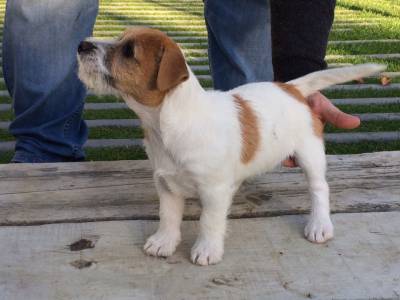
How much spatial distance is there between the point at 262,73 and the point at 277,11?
432 mm

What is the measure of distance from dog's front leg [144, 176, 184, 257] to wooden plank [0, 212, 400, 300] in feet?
0.14

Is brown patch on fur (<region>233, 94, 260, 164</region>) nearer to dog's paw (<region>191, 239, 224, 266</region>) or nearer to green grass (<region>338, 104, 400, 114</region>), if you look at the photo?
dog's paw (<region>191, 239, 224, 266</region>)

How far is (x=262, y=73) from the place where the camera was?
3225 millimetres

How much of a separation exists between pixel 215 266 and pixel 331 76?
0.90 m

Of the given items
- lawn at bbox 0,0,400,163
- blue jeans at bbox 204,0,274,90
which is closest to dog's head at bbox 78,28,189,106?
blue jeans at bbox 204,0,274,90

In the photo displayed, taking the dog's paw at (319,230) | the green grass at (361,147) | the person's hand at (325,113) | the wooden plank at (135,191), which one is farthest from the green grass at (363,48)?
the dog's paw at (319,230)

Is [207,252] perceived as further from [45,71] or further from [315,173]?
[45,71]

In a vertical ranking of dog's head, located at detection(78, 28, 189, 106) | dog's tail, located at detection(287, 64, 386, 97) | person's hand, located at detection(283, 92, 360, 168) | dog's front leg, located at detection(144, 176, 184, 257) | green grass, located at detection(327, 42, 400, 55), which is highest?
dog's head, located at detection(78, 28, 189, 106)

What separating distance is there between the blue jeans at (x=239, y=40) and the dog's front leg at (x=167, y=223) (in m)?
1.10

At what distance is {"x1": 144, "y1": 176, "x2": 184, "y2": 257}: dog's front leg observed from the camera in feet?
7.06

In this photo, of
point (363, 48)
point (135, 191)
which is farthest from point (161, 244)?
point (363, 48)

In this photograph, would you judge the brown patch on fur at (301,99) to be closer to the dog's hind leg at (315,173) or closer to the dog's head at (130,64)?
the dog's hind leg at (315,173)

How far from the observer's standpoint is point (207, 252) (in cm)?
208

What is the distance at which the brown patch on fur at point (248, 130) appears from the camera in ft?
7.06
